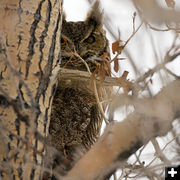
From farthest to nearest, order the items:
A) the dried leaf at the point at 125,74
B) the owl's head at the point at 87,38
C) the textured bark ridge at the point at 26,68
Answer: the owl's head at the point at 87,38, the dried leaf at the point at 125,74, the textured bark ridge at the point at 26,68

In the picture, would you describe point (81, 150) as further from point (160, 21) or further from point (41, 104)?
point (160, 21)

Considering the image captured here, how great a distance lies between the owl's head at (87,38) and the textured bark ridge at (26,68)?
1.33m

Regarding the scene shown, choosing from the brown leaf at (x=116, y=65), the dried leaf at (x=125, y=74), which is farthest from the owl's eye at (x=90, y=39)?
the dried leaf at (x=125, y=74)

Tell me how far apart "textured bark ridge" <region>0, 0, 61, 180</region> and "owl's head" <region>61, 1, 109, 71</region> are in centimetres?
133

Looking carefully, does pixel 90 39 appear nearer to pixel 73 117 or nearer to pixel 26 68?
pixel 73 117

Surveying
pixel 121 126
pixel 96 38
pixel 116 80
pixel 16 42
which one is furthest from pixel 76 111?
pixel 121 126

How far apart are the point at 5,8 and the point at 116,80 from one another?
2.41 ft

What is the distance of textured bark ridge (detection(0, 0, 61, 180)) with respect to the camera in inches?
69.2

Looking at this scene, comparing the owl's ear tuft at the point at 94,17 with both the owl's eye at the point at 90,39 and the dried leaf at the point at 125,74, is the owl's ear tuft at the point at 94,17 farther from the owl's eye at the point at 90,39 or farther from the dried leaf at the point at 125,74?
the dried leaf at the point at 125,74

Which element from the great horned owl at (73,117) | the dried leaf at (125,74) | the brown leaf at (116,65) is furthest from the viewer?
the great horned owl at (73,117)

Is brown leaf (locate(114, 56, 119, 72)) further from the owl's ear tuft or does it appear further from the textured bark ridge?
the owl's ear tuft

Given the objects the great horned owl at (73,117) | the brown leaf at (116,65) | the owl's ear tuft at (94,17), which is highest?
the brown leaf at (116,65)

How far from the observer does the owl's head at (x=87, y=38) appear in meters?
3.33

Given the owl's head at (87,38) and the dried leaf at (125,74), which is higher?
the dried leaf at (125,74)
